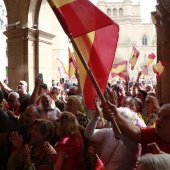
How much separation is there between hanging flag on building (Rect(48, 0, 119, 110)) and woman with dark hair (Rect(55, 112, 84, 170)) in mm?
382

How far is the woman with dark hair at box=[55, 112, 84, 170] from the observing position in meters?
3.53

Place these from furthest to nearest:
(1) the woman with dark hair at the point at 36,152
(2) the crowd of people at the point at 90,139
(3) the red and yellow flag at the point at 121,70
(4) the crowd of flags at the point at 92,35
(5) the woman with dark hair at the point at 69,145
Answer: (3) the red and yellow flag at the point at 121,70
(5) the woman with dark hair at the point at 69,145
(1) the woman with dark hair at the point at 36,152
(4) the crowd of flags at the point at 92,35
(2) the crowd of people at the point at 90,139

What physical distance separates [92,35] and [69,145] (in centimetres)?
112

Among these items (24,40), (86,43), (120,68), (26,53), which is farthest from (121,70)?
(86,43)

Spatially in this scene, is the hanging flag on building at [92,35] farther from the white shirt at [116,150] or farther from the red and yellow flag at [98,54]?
the white shirt at [116,150]

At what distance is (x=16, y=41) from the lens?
31.6ft

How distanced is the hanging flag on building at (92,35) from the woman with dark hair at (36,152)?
55 centimetres

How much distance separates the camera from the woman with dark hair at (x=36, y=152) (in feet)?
11.0

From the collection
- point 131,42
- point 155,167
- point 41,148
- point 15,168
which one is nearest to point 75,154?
point 41,148

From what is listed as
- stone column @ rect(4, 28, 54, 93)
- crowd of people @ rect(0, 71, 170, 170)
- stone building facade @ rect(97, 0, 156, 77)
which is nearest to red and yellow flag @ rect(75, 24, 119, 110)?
crowd of people @ rect(0, 71, 170, 170)

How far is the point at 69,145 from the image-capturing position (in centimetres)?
358

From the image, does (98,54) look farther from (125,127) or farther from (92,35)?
(125,127)

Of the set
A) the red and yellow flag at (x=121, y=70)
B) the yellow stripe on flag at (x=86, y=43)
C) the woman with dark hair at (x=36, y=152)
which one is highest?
the yellow stripe on flag at (x=86, y=43)

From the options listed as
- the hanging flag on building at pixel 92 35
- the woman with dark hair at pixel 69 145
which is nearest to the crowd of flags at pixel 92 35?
the hanging flag on building at pixel 92 35
